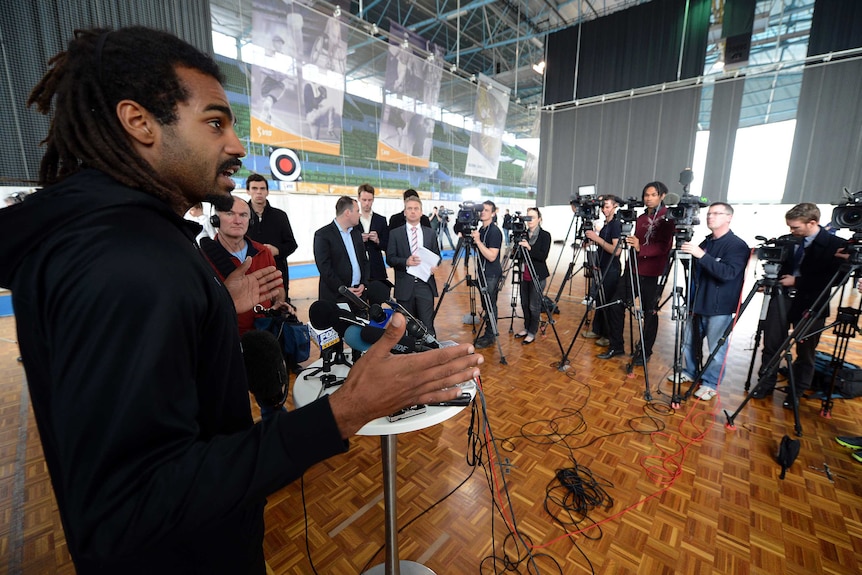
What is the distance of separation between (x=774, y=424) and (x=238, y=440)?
3464 mm

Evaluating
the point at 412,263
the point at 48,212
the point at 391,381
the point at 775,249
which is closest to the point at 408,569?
the point at 391,381

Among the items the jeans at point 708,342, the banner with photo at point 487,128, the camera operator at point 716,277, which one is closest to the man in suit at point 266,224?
the camera operator at point 716,277

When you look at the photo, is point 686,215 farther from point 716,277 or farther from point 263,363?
point 263,363

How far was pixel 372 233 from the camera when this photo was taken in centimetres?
371

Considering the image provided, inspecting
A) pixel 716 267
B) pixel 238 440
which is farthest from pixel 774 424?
pixel 238 440

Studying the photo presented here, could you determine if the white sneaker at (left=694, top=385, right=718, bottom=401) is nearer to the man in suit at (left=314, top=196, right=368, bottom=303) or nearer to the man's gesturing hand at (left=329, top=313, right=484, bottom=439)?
the man in suit at (left=314, top=196, right=368, bottom=303)

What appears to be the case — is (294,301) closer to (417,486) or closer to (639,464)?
(417,486)

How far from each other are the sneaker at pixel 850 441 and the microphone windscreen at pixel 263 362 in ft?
10.9

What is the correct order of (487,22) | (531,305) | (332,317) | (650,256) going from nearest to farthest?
(332,317) → (650,256) → (531,305) → (487,22)

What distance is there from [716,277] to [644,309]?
725 millimetres

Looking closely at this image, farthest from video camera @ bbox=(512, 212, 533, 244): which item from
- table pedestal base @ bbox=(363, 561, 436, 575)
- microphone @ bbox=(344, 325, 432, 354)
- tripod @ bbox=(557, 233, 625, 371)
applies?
table pedestal base @ bbox=(363, 561, 436, 575)

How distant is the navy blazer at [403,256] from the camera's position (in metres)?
3.23

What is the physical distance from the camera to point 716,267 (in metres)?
2.70

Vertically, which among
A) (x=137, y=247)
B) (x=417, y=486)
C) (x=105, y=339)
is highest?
(x=137, y=247)
